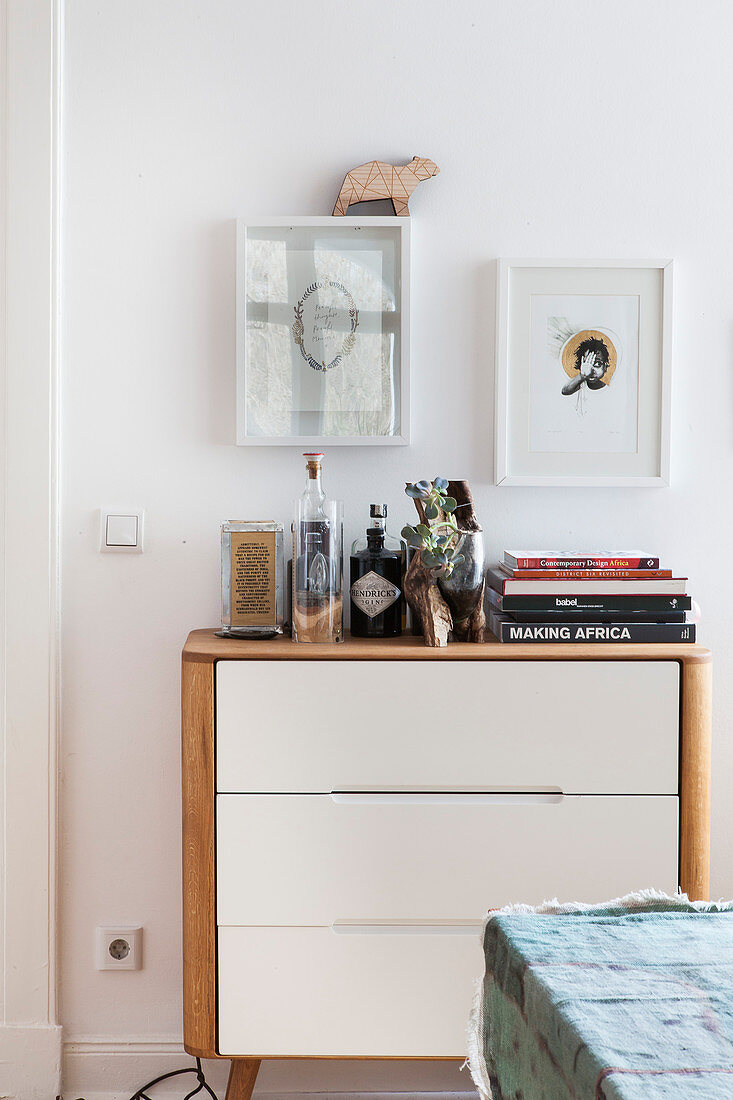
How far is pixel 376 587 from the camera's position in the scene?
1622 mm

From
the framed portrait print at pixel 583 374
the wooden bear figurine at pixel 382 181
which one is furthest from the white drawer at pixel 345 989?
the wooden bear figurine at pixel 382 181

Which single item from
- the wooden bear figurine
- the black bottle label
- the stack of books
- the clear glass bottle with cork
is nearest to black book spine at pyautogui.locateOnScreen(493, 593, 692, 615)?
the stack of books

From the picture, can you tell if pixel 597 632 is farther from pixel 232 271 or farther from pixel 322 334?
pixel 232 271

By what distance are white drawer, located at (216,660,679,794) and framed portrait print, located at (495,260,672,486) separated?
0.48m

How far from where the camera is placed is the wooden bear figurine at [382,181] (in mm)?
1732

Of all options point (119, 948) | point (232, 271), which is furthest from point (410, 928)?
point (232, 271)

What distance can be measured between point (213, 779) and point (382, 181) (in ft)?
3.81

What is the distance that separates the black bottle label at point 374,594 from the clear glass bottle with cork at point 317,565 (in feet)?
0.12

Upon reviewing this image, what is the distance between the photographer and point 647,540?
5.99 ft

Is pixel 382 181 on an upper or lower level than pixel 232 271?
upper

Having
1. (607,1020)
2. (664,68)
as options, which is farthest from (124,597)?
(664,68)

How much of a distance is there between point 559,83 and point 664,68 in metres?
0.21

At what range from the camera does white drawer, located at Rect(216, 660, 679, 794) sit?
1479mm

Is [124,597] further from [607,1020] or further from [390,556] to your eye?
[607,1020]
